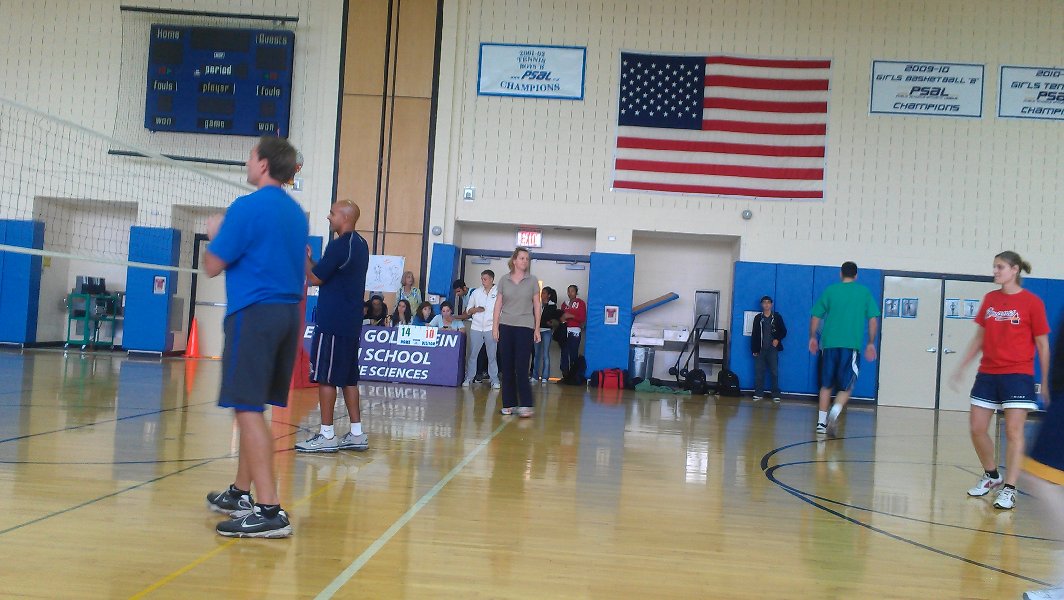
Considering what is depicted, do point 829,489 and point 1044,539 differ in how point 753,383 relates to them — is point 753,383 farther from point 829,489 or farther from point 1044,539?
point 1044,539

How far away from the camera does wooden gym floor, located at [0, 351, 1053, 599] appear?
3.36 metres

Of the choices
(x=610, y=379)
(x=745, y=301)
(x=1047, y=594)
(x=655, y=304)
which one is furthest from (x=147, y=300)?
(x=1047, y=594)

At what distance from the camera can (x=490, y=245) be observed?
16969 millimetres

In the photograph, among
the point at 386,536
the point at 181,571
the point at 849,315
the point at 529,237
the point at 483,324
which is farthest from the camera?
the point at 529,237

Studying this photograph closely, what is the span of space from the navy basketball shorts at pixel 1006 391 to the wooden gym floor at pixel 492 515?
2.33ft

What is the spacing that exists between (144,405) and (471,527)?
5.63 m

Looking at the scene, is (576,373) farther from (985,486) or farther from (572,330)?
(985,486)

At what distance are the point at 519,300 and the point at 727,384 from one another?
24.4ft

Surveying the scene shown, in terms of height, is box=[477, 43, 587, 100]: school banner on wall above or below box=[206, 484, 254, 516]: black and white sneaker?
above

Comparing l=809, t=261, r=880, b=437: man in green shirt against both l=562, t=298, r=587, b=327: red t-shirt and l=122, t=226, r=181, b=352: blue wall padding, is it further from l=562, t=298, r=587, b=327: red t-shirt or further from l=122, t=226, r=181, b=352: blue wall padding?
l=122, t=226, r=181, b=352: blue wall padding

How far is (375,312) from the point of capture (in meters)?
13.9

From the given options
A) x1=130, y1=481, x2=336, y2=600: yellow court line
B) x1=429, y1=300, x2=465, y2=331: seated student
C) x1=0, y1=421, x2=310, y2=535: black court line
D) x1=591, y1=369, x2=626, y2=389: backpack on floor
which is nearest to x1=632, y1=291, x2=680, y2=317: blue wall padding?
x1=591, y1=369, x2=626, y2=389: backpack on floor

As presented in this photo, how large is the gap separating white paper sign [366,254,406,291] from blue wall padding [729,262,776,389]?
645cm

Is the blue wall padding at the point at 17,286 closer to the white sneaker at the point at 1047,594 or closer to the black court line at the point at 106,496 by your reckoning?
the black court line at the point at 106,496
